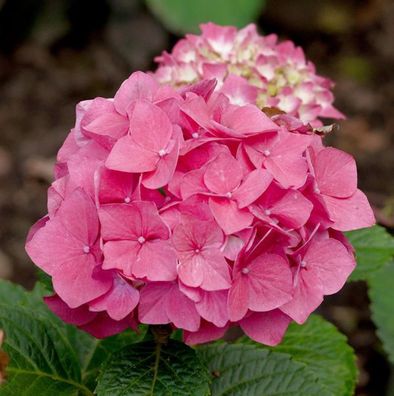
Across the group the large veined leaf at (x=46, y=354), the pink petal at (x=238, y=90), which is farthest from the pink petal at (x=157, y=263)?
the pink petal at (x=238, y=90)

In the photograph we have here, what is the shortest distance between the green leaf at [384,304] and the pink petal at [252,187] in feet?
2.75

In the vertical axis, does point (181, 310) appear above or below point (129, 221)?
below

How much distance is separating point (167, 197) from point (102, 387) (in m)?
0.35

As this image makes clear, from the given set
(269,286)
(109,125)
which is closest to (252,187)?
(269,286)

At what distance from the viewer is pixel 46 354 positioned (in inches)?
61.7

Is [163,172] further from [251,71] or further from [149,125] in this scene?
[251,71]

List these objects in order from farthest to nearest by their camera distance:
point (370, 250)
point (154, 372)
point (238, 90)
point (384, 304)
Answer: point (384, 304), point (370, 250), point (238, 90), point (154, 372)

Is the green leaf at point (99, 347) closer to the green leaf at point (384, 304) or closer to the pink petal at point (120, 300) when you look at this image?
the pink petal at point (120, 300)

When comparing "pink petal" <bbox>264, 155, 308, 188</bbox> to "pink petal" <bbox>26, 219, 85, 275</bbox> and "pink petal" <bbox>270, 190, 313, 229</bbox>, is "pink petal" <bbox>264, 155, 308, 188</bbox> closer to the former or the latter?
"pink petal" <bbox>270, 190, 313, 229</bbox>

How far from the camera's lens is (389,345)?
6.73ft

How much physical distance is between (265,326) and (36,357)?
467 mm

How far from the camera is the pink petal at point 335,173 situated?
53.9 inches

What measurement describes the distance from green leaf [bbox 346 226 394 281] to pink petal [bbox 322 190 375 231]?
398mm

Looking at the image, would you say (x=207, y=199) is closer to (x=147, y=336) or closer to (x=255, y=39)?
(x=147, y=336)
